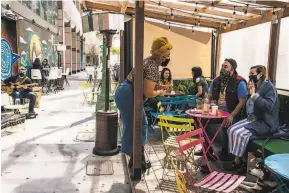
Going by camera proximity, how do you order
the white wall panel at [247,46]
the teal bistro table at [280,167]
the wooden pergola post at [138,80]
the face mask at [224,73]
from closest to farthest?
1. the teal bistro table at [280,167]
2. the wooden pergola post at [138,80]
3. the face mask at [224,73]
4. the white wall panel at [247,46]

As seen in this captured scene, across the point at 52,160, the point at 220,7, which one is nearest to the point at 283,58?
the point at 220,7

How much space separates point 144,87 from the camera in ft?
11.7

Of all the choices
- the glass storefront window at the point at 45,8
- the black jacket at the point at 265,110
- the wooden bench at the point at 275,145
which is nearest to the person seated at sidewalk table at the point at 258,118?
the black jacket at the point at 265,110

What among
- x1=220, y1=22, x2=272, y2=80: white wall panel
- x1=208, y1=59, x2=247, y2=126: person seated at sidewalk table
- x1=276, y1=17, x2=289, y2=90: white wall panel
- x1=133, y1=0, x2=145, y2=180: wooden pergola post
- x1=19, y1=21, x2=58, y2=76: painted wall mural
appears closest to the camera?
x1=133, y1=0, x2=145, y2=180: wooden pergola post

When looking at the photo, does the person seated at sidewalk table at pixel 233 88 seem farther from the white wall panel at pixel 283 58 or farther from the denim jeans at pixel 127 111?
the denim jeans at pixel 127 111

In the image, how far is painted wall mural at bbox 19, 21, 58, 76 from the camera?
45.5ft

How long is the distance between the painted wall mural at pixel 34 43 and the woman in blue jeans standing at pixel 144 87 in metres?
11.3

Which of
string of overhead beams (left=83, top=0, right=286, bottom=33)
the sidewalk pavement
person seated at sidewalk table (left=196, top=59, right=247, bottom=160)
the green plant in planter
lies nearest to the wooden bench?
person seated at sidewalk table (left=196, top=59, right=247, bottom=160)

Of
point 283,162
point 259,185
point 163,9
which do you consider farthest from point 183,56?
point 283,162

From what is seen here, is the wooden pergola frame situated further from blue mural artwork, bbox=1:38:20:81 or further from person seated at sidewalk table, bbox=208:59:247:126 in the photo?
blue mural artwork, bbox=1:38:20:81

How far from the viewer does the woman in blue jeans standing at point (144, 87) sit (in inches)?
139

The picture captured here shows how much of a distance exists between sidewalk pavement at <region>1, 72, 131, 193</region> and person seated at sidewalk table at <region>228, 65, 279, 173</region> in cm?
163

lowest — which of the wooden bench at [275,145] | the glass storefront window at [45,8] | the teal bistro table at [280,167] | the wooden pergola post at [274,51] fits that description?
the wooden bench at [275,145]

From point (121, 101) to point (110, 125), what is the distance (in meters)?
1.34
